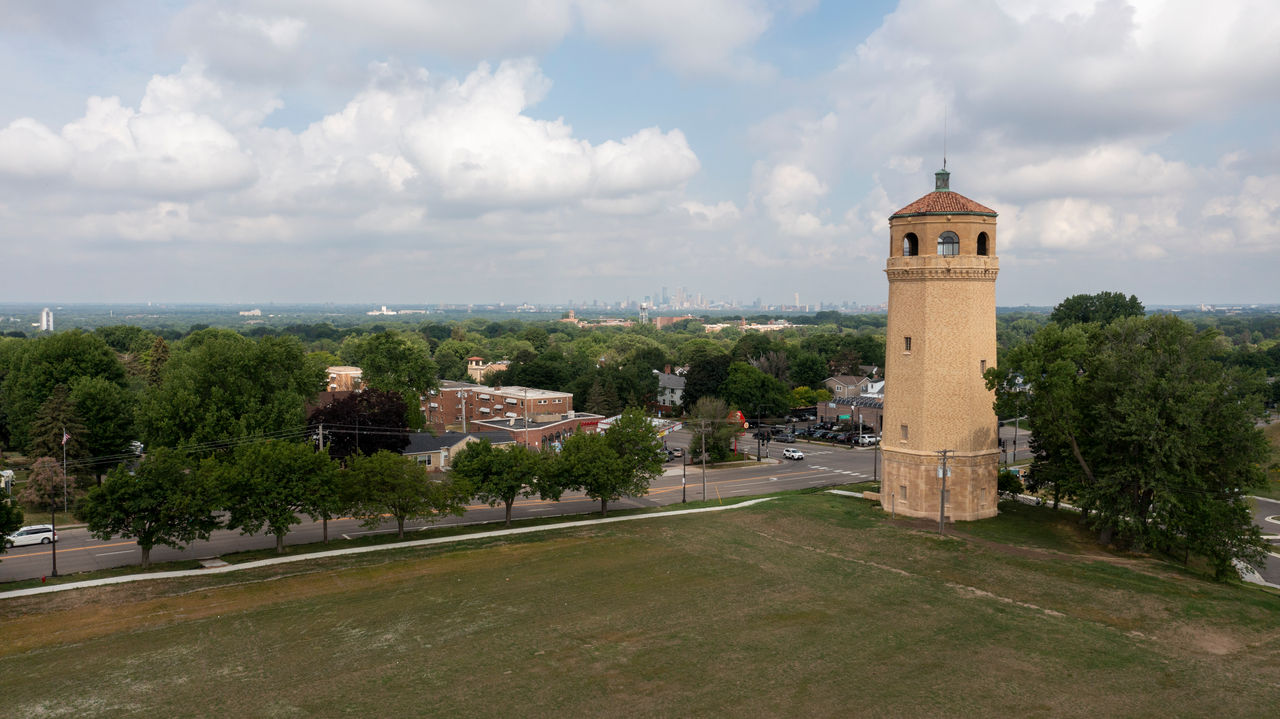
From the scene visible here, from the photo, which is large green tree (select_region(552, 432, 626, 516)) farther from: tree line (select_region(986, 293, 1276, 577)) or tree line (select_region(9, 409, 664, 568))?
tree line (select_region(986, 293, 1276, 577))

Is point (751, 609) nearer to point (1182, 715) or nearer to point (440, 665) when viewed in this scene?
point (440, 665)

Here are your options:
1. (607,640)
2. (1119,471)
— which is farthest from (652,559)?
(1119,471)

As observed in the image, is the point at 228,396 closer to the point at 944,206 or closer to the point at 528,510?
the point at 528,510

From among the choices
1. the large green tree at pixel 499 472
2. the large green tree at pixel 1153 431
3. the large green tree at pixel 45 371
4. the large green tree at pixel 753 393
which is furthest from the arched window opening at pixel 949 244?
the large green tree at pixel 45 371

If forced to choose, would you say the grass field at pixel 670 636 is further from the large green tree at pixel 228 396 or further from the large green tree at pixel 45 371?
the large green tree at pixel 45 371

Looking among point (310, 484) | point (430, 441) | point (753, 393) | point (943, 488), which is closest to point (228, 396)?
point (310, 484)
